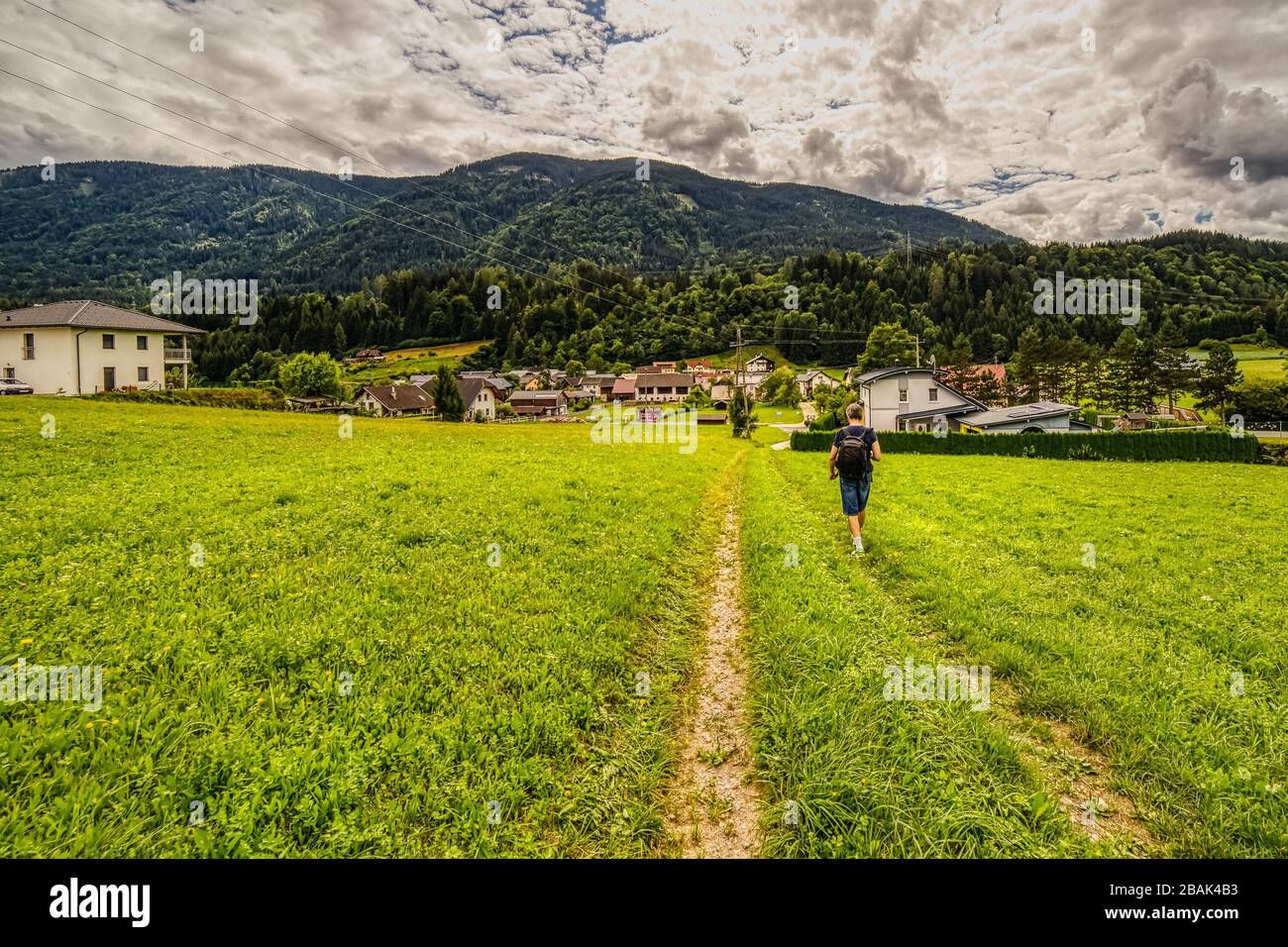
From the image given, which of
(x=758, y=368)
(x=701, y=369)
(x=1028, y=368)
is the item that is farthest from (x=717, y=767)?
(x=758, y=368)

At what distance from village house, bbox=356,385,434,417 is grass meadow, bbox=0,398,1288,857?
86112 millimetres

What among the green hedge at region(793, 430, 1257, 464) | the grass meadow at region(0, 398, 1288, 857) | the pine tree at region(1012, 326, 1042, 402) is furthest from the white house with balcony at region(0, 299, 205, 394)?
the pine tree at region(1012, 326, 1042, 402)

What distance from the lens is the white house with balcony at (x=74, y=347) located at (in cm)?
4328

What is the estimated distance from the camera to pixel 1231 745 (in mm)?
4277

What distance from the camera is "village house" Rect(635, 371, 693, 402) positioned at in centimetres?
12825

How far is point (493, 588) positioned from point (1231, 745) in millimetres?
7731

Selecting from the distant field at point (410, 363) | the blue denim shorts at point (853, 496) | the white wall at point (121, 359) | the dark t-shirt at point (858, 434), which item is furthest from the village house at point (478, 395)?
the blue denim shorts at point (853, 496)

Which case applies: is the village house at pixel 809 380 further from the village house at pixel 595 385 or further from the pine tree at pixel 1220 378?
the pine tree at pixel 1220 378

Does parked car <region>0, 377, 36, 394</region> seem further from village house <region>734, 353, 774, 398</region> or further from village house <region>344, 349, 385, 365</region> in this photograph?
village house <region>734, 353, 774, 398</region>

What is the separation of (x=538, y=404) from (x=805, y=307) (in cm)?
8518

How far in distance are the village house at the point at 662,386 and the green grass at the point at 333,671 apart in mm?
118061

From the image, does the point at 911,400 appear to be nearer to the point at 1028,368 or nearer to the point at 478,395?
the point at 1028,368
